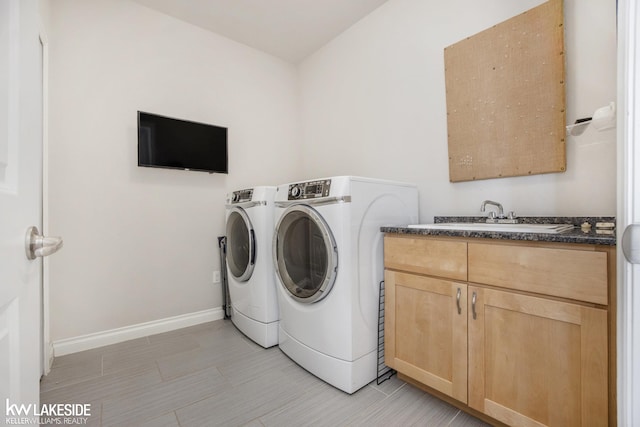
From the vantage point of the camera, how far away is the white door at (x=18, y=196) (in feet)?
1.59

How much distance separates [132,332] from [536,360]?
2.58 metres

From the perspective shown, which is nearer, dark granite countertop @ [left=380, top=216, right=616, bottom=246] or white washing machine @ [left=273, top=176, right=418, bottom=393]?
dark granite countertop @ [left=380, top=216, right=616, bottom=246]

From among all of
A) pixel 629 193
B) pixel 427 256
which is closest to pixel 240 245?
pixel 427 256

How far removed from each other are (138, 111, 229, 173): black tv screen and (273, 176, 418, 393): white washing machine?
3.42 feet

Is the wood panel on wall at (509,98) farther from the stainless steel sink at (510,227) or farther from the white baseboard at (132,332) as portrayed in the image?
the white baseboard at (132,332)

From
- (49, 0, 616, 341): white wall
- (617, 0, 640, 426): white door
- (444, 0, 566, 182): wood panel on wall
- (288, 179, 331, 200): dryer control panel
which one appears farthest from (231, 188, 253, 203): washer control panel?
(617, 0, 640, 426): white door

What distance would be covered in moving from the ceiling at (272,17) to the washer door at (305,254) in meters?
1.78

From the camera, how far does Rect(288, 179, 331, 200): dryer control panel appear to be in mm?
1626

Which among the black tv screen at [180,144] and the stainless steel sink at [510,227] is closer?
the stainless steel sink at [510,227]

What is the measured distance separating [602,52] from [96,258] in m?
3.30

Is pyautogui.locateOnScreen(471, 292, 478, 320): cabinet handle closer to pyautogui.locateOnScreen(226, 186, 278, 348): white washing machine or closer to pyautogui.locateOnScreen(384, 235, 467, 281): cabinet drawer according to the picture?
pyautogui.locateOnScreen(384, 235, 467, 281): cabinet drawer

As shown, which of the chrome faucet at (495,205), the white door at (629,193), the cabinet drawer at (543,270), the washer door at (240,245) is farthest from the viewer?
the washer door at (240,245)

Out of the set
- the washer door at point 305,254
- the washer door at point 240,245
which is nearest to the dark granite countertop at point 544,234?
the washer door at point 305,254

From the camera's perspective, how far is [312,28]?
2725 millimetres
